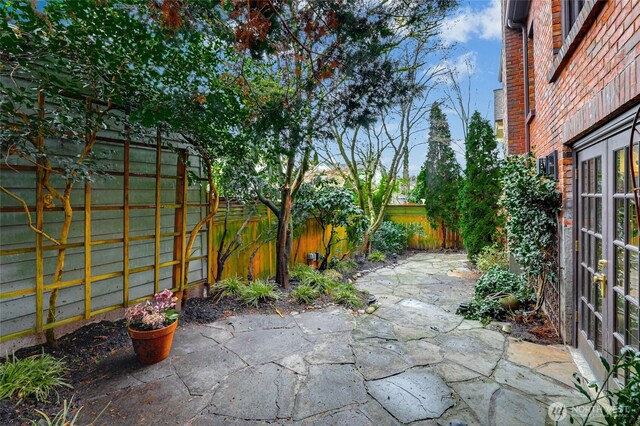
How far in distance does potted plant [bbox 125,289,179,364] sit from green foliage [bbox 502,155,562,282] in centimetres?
404

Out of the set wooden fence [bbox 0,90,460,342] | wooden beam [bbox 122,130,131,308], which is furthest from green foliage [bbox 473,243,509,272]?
wooden beam [bbox 122,130,131,308]

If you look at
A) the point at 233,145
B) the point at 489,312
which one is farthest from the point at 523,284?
the point at 233,145

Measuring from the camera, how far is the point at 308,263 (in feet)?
22.1

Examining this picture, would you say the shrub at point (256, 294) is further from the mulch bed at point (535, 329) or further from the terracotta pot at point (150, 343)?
the mulch bed at point (535, 329)

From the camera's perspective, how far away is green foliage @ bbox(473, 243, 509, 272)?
6.21m

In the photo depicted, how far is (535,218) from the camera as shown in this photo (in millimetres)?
3611

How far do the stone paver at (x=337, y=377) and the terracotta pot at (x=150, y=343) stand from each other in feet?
0.27

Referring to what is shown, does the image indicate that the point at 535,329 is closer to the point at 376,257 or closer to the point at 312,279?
the point at 312,279

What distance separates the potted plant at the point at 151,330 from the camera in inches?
107

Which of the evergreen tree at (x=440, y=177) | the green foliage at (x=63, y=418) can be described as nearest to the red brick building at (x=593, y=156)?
the green foliage at (x=63, y=418)

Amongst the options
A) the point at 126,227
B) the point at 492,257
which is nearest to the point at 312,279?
the point at 126,227

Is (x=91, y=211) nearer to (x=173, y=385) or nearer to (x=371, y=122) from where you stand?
(x=173, y=385)

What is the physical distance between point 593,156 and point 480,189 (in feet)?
16.0

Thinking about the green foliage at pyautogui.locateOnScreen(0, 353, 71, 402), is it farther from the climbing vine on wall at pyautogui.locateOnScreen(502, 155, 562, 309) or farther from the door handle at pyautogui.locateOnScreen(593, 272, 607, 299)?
the climbing vine on wall at pyautogui.locateOnScreen(502, 155, 562, 309)
